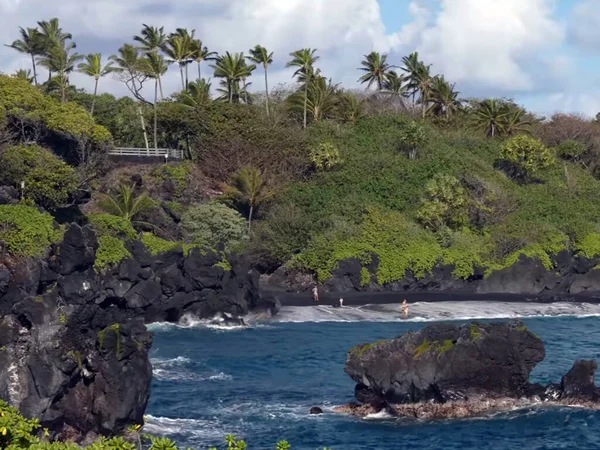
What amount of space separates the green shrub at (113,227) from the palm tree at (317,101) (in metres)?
27.5

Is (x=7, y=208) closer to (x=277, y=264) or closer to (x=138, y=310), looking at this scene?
(x=138, y=310)

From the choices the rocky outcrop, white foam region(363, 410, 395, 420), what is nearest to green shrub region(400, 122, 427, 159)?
the rocky outcrop

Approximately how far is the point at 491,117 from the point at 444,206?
748 inches

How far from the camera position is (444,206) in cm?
7081

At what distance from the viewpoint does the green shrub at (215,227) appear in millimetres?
67938

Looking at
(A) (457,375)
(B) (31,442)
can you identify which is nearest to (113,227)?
(A) (457,375)

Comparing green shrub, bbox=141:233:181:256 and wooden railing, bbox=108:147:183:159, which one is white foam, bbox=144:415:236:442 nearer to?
green shrub, bbox=141:233:181:256

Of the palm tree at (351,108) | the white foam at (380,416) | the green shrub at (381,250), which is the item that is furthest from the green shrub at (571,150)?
the white foam at (380,416)

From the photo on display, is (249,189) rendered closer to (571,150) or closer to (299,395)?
(571,150)

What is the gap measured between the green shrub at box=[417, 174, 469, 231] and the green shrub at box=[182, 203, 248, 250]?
41.2ft

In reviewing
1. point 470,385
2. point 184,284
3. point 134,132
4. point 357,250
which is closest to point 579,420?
point 470,385

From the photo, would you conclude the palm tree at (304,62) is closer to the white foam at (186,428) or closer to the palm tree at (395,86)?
the palm tree at (395,86)

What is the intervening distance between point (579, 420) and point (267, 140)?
148ft

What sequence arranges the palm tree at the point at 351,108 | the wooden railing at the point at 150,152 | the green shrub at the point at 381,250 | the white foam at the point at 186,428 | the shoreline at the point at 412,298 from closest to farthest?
the white foam at the point at 186,428
the shoreline at the point at 412,298
the green shrub at the point at 381,250
the wooden railing at the point at 150,152
the palm tree at the point at 351,108
